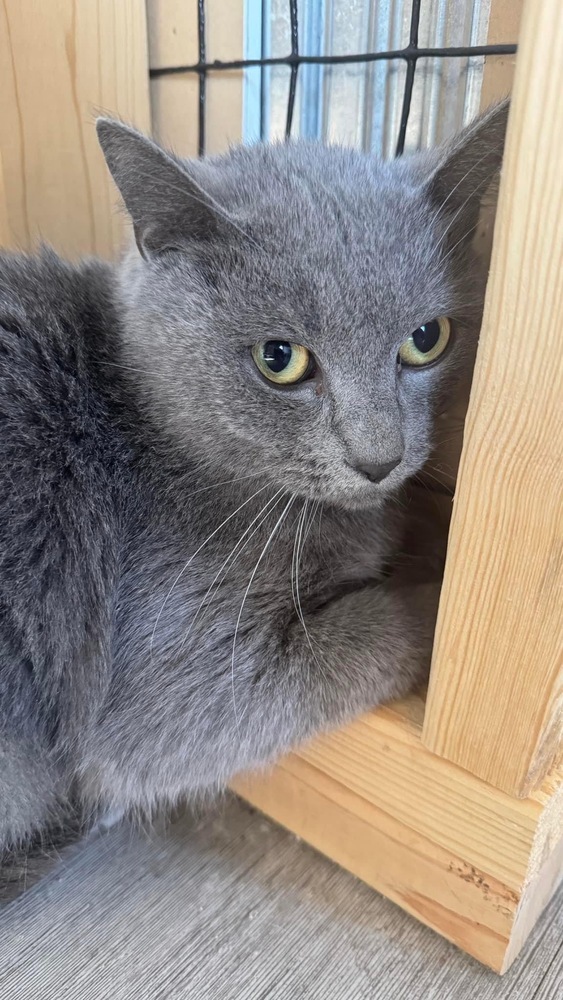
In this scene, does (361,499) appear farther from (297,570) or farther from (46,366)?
(46,366)

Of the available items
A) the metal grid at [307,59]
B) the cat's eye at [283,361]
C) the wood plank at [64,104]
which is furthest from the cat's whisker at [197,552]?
the wood plank at [64,104]

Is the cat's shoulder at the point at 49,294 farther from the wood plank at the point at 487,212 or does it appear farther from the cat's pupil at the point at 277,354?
the wood plank at the point at 487,212

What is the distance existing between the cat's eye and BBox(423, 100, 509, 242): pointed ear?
23cm

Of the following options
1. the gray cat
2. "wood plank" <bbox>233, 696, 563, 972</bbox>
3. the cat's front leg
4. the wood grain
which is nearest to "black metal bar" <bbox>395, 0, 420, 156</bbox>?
the gray cat

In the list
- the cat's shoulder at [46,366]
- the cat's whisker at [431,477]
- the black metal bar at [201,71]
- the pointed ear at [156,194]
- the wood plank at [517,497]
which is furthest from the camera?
the black metal bar at [201,71]

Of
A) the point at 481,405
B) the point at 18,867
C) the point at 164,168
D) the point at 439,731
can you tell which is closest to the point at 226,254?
the point at 164,168

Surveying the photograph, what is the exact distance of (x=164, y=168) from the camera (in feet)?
2.31

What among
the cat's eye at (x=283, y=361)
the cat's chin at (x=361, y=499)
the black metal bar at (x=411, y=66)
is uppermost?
the black metal bar at (x=411, y=66)

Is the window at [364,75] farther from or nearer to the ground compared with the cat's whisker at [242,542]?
farther from the ground

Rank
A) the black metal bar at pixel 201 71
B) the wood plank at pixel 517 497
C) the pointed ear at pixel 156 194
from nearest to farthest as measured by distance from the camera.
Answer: the wood plank at pixel 517 497 → the pointed ear at pixel 156 194 → the black metal bar at pixel 201 71

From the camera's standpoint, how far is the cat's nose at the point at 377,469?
725mm

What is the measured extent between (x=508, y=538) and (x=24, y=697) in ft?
1.86

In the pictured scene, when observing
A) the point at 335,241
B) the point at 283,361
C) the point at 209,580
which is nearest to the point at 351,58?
the point at 335,241

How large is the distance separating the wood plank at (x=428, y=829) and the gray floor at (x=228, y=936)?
30 mm
